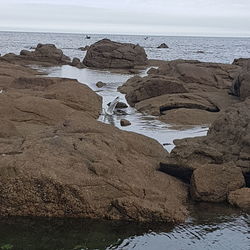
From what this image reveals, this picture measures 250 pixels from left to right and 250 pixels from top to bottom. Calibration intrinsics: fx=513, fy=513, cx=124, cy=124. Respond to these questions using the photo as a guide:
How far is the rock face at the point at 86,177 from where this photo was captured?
868 centimetres

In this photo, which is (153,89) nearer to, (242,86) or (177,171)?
(242,86)

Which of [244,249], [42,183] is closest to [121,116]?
[42,183]

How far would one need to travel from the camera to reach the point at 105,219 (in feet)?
28.3

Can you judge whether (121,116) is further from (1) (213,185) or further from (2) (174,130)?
(1) (213,185)

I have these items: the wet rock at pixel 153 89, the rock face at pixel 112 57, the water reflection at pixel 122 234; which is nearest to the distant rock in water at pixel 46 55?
the rock face at pixel 112 57

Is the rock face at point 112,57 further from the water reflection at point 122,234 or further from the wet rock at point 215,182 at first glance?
the water reflection at point 122,234

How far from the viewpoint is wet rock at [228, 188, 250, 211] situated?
9375 mm

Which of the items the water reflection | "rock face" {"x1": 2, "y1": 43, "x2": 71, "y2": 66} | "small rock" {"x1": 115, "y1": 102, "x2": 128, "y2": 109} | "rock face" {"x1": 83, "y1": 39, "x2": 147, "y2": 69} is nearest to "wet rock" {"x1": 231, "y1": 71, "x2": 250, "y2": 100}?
"small rock" {"x1": 115, "y1": 102, "x2": 128, "y2": 109}

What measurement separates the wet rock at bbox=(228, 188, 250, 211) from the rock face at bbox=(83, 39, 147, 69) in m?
38.9

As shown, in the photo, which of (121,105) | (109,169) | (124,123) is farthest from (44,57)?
(109,169)

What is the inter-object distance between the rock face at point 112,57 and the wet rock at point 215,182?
38572mm

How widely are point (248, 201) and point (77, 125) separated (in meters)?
4.09

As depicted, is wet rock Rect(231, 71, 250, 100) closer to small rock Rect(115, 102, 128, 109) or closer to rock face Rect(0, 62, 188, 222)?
small rock Rect(115, 102, 128, 109)

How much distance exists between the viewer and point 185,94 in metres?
21.7
